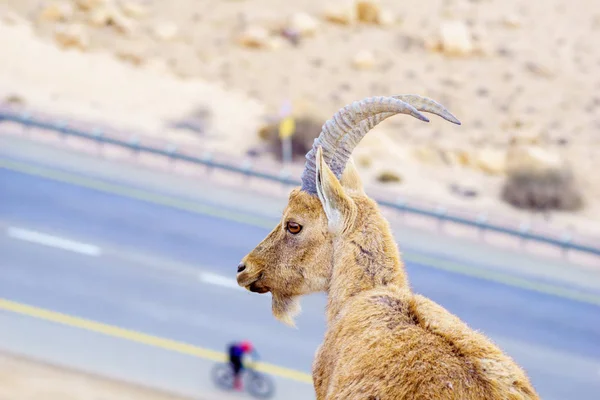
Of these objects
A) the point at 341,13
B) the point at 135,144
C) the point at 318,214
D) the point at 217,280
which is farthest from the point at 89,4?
the point at 318,214

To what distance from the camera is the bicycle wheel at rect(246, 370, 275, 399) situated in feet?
63.8

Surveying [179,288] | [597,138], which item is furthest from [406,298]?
[597,138]

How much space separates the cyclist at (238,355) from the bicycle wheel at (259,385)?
0.23 m

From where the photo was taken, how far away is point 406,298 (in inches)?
276

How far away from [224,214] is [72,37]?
14.1 metres

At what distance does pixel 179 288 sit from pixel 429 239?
6.80 metres

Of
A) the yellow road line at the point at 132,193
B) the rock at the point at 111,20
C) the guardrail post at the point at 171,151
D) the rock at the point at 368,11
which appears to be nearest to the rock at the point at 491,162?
the yellow road line at the point at 132,193

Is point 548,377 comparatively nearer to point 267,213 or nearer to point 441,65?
point 267,213

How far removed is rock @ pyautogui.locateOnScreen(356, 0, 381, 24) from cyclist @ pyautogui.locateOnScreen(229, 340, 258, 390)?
76.2 ft

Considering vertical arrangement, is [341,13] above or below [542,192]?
above

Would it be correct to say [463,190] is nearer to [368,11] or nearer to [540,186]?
[540,186]

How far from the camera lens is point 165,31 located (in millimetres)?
38344

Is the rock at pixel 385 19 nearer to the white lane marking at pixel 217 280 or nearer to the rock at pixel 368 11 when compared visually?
the rock at pixel 368 11

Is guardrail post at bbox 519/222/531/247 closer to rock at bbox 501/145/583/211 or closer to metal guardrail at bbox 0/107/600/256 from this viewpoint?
metal guardrail at bbox 0/107/600/256
